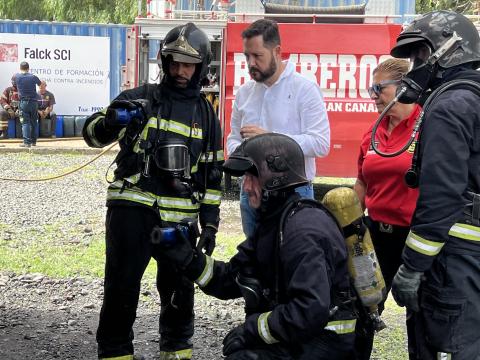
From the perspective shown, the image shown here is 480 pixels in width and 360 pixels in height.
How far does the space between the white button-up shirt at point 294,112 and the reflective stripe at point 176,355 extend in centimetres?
130

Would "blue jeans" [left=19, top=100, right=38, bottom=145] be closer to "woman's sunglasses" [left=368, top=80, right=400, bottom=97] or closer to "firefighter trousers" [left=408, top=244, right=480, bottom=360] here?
"woman's sunglasses" [left=368, top=80, right=400, bottom=97]

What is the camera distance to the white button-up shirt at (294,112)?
14.8ft

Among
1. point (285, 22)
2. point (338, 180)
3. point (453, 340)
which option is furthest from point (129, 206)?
point (338, 180)

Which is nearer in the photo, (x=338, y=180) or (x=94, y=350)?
(x=94, y=350)

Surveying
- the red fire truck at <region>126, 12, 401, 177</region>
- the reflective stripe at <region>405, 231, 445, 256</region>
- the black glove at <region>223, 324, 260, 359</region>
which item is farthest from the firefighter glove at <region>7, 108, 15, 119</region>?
the reflective stripe at <region>405, 231, 445, 256</region>

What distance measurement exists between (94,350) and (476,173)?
289 centimetres

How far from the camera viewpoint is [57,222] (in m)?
8.95

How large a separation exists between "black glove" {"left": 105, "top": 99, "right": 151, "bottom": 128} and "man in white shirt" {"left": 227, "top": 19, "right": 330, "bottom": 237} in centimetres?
76

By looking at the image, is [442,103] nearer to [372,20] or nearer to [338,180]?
[372,20]

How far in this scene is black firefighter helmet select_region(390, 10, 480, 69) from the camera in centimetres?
318

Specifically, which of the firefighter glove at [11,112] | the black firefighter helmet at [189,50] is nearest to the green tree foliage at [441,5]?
the firefighter glove at [11,112]

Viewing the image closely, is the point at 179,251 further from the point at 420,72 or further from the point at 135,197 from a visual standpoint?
the point at 420,72

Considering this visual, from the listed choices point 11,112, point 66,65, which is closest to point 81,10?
point 66,65

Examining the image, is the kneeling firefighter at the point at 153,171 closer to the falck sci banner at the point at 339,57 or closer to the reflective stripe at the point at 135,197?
the reflective stripe at the point at 135,197
